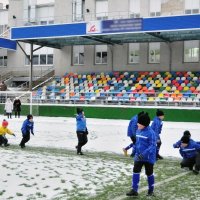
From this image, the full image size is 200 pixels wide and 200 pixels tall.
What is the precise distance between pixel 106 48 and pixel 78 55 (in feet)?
10.3

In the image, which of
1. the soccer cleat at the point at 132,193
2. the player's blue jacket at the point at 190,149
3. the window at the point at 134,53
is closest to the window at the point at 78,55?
the window at the point at 134,53

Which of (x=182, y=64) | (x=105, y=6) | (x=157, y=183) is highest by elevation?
(x=105, y=6)

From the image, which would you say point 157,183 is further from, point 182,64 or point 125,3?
point 125,3

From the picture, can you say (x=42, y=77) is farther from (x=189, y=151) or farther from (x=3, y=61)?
(x=189, y=151)

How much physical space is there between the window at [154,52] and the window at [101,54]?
4352mm

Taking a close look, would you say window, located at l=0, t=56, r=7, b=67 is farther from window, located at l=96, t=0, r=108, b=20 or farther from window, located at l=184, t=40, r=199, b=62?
window, located at l=184, t=40, r=199, b=62

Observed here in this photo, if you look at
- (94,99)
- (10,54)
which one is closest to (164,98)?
(94,99)

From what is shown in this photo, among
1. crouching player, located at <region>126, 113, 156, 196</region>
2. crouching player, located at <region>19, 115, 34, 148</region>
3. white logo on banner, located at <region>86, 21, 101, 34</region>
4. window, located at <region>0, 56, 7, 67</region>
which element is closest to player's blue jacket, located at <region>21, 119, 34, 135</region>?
crouching player, located at <region>19, 115, 34, 148</region>

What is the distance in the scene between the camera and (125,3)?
39938mm

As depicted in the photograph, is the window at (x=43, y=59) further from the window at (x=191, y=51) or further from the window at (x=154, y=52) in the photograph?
the window at (x=191, y=51)

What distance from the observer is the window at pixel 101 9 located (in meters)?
40.9

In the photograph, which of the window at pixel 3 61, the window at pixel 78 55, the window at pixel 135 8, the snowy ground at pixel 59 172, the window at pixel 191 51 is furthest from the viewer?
the window at pixel 3 61

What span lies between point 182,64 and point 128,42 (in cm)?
536

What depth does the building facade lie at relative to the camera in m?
37.5
